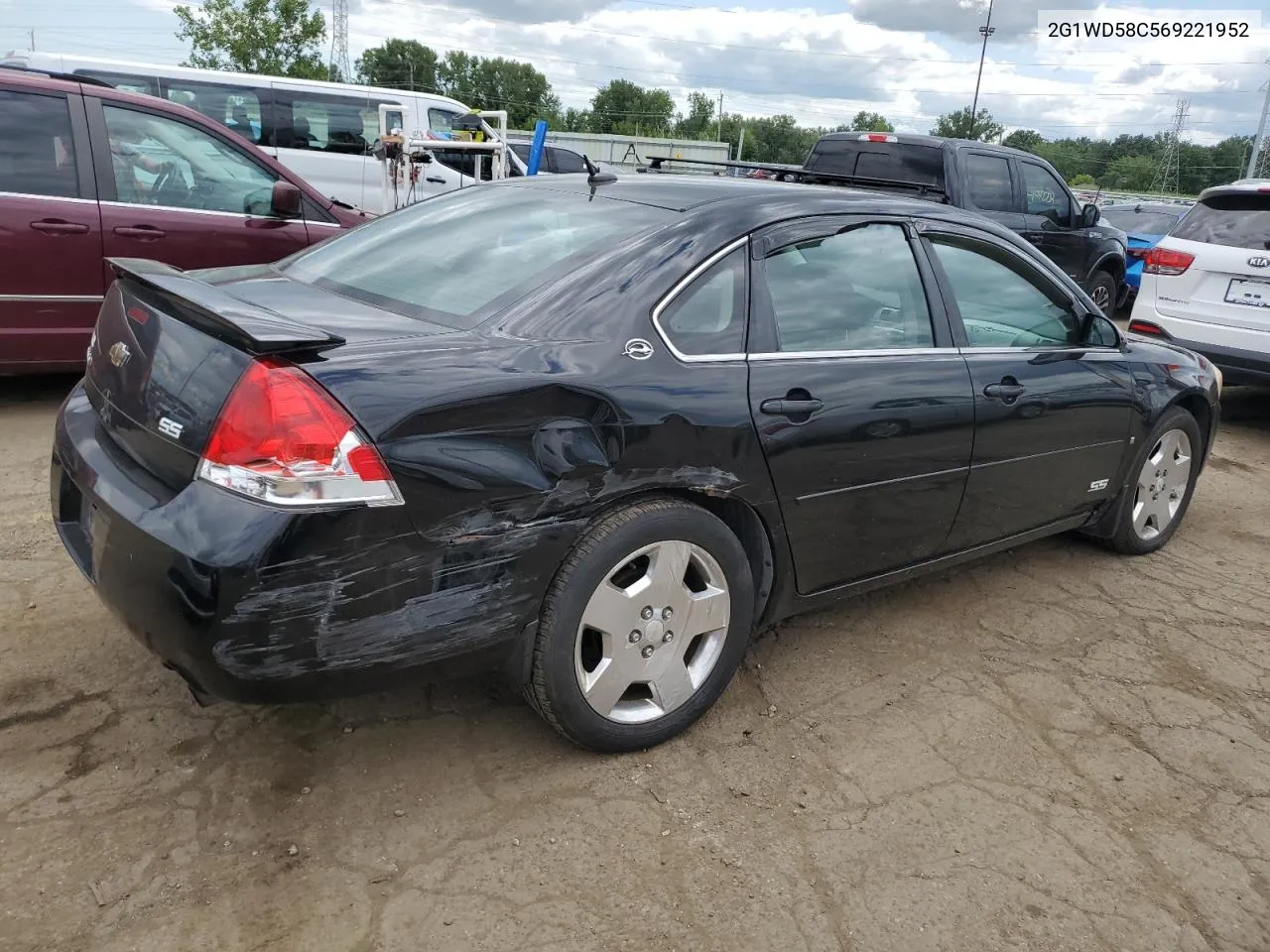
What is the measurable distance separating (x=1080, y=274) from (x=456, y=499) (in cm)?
956

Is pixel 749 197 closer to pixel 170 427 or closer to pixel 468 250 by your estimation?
pixel 468 250

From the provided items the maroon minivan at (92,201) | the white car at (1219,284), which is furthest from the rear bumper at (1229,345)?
the maroon minivan at (92,201)

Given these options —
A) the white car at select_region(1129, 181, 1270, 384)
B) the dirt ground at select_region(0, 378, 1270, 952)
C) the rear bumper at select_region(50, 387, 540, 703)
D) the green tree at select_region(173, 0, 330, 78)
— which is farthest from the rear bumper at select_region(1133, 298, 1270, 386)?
the green tree at select_region(173, 0, 330, 78)

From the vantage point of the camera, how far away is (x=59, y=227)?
504 centimetres

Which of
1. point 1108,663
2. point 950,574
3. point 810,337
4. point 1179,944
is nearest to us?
point 1179,944

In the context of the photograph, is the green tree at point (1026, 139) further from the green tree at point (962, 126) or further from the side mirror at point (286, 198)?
the side mirror at point (286, 198)

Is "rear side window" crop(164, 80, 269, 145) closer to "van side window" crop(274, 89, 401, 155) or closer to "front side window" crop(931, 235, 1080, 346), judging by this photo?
"van side window" crop(274, 89, 401, 155)

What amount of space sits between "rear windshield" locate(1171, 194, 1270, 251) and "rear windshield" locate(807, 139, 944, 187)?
2050 millimetres

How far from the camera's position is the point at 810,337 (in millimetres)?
2906

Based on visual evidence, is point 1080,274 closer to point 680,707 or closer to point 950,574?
point 950,574

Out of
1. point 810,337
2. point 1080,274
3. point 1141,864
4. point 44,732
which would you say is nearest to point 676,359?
point 810,337

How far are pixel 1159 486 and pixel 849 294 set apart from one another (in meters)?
2.27

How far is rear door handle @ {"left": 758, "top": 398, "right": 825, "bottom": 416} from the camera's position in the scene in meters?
2.71

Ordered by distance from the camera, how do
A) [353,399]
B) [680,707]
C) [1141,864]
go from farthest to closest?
[680,707]
[1141,864]
[353,399]
